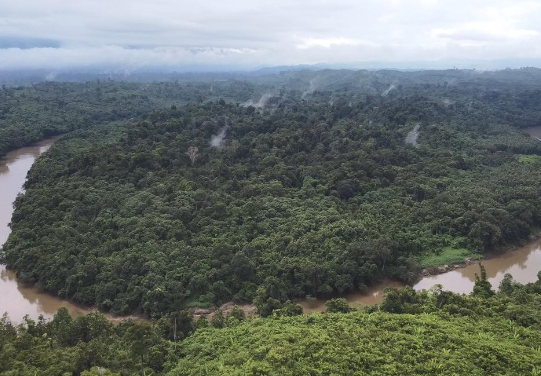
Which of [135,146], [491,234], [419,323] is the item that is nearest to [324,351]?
[419,323]

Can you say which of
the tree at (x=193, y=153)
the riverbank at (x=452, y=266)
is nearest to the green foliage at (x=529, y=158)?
the riverbank at (x=452, y=266)

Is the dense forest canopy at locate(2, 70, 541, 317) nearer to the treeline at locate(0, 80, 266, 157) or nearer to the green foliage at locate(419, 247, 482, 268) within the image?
the green foliage at locate(419, 247, 482, 268)

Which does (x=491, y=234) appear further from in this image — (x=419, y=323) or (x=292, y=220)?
(x=419, y=323)

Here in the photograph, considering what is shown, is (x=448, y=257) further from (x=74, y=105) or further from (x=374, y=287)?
(x=74, y=105)

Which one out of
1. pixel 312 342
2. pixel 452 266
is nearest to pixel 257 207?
pixel 452 266

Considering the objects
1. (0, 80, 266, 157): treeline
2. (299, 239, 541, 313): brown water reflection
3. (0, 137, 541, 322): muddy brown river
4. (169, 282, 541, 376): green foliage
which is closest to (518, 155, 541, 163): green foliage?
(0, 137, 541, 322): muddy brown river
